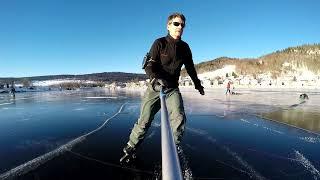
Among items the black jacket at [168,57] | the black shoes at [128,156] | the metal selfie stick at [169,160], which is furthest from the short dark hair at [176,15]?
the metal selfie stick at [169,160]

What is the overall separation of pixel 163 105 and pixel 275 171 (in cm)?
242

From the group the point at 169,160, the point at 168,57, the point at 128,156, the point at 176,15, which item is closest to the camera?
the point at 169,160

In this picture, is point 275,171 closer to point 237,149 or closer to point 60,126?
point 237,149

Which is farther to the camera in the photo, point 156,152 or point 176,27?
point 156,152

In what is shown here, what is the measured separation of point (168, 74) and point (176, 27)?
626 mm

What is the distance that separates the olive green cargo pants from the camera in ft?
15.0

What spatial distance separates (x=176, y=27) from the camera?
14.8 ft

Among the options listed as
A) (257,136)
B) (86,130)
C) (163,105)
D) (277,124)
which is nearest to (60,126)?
(86,130)

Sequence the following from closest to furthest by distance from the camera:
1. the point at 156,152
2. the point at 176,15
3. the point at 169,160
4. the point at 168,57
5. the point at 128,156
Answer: the point at 169,160 → the point at 176,15 → the point at 168,57 → the point at 128,156 → the point at 156,152

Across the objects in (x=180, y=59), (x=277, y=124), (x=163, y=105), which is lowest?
(x=277, y=124)

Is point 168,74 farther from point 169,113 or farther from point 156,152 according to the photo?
point 156,152

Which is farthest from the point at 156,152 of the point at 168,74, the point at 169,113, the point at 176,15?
the point at 176,15

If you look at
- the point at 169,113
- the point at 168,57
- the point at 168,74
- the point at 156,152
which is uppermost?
the point at 168,57

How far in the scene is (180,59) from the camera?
4.73m
